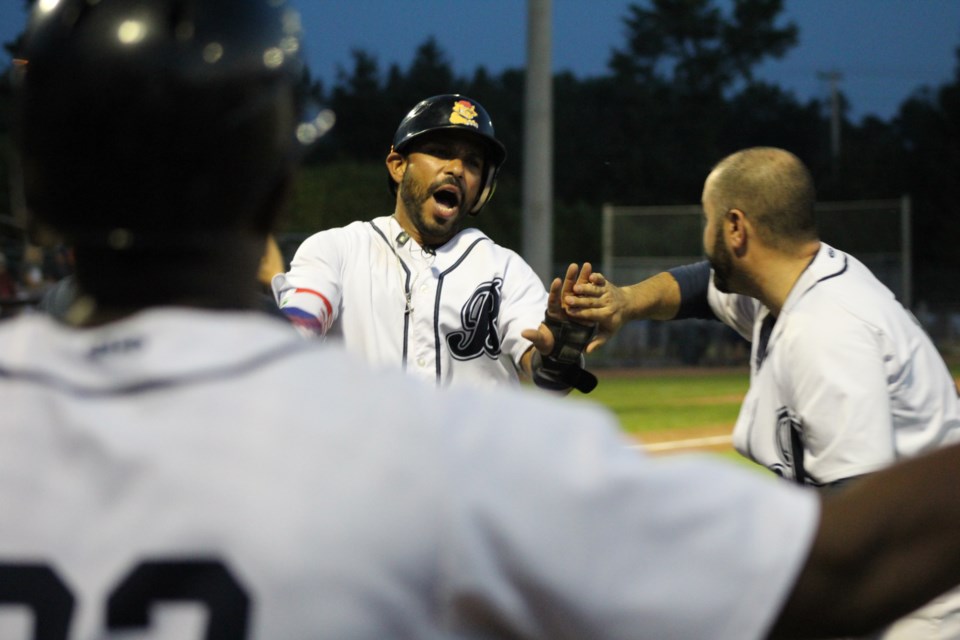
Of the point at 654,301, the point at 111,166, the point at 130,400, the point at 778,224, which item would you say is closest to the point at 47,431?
the point at 130,400

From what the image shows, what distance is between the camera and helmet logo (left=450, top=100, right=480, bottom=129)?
16.3ft

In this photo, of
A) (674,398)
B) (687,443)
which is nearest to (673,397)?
(674,398)

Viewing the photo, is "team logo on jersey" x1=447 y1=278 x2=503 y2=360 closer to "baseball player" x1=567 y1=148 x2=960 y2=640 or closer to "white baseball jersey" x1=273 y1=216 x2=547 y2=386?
"white baseball jersey" x1=273 y1=216 x2=547 y2=386

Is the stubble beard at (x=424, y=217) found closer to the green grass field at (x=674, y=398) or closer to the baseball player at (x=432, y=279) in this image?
the baseball player at (x=432, y=279)

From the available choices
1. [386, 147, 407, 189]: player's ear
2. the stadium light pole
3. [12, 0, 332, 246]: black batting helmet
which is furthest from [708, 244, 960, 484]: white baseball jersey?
the stadium light pole

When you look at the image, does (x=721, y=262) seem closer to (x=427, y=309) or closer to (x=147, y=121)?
(x=427, y=309)

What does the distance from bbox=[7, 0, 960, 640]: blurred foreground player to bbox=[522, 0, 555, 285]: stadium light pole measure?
1221 cm

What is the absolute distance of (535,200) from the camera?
13.6 m

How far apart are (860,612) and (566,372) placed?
3.11 metres

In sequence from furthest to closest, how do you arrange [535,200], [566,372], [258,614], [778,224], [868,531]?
[535,200], [566,372], [778,224], [868,531], [258,614]

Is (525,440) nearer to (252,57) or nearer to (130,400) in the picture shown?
(130,400)

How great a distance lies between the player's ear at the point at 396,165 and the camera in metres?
5.18

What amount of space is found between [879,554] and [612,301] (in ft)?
10.5

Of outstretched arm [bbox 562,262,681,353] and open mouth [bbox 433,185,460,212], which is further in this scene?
open mouth [bbox 433,185,460,212]
